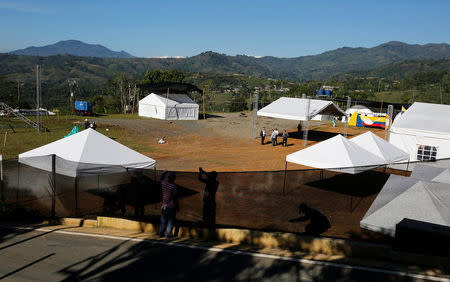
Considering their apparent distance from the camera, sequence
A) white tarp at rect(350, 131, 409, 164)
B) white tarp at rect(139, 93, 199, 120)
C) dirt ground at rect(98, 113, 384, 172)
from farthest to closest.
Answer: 1. white tarp at rect(139, 93, 199, 120)
2. dirt ground at rect(98, 113, 384, 172)
3. white tarp at rect(350, 131, 409, 164)

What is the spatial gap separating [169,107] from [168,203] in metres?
37.4

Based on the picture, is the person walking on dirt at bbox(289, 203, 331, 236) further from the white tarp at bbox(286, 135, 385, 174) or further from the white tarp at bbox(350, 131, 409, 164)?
the white tarp at bbox(350, 131, 409, 164)

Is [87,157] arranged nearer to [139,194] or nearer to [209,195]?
[139,194]

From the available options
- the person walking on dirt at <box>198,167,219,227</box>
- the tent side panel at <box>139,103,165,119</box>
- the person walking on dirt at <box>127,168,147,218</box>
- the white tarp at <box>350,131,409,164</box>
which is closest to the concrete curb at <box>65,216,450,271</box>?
the person walking on dirt at <box>198,167,219,227</box>

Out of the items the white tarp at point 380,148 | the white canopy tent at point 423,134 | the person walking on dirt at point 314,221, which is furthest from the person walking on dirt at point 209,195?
the white canopy tent at point 423,134

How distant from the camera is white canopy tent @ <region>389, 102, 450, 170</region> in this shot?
17359 mm

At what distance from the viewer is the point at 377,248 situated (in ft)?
22.1

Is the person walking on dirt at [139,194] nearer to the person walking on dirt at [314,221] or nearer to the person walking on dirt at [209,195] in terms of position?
the person walking on dirt at [209,195]

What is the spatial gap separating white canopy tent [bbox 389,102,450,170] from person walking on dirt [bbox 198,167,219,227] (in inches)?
541

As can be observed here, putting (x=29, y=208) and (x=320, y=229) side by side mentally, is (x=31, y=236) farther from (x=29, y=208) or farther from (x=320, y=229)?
(x=320, y=229)

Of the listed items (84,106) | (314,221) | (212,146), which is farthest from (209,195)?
(84,106)

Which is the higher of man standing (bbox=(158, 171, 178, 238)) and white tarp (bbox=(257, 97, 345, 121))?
white tarp (bbox=(257, 97, 345, 121))

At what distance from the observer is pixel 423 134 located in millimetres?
17797

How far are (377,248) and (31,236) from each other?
7276mm
